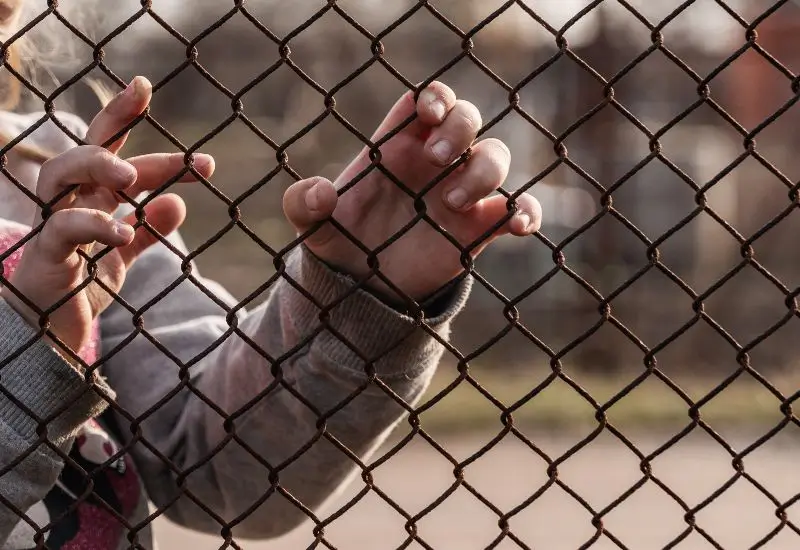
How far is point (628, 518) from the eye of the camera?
7.03 meters

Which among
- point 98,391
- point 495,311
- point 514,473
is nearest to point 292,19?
point 495,311

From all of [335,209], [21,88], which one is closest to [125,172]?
[335,209]

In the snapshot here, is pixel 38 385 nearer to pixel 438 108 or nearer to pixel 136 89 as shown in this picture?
pixel 136 89

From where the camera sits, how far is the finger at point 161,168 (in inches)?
58.7

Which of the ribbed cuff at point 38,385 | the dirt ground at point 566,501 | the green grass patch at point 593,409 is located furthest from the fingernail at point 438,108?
the green grass patch at point 593,409

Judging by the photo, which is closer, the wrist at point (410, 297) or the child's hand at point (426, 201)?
the child's hand at point (426, 201)

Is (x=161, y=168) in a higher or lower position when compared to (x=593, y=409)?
higher

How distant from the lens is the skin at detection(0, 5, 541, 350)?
4.58 feet

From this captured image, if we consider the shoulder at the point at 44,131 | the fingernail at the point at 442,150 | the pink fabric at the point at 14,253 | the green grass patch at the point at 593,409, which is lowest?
the green grass patch at the point at 593,409

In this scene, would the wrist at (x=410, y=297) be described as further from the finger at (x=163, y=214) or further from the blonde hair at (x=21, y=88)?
the blonde hair at (x=21, y=88)

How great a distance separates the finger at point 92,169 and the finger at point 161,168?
0.10 metres

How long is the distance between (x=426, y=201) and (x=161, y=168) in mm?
374

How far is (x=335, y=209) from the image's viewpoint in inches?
63.7

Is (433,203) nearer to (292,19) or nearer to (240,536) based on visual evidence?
(240,536)
